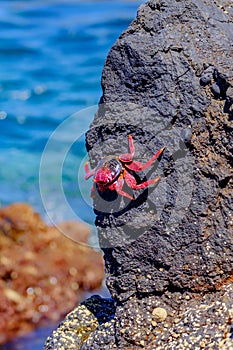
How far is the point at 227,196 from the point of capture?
11.8 ft

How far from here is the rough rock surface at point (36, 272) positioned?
7270 mm

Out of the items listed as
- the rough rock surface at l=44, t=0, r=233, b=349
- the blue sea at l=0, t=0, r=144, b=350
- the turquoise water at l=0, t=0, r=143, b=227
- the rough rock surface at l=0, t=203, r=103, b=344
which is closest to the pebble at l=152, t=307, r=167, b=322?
the rough rock surface at l=44, t=0, r=233, b=349

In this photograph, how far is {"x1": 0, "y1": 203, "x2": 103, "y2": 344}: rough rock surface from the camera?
23.9 ft

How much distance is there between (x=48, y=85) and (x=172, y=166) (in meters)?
12.3

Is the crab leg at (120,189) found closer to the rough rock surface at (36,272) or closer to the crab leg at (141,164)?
the crab leg at (141,164)

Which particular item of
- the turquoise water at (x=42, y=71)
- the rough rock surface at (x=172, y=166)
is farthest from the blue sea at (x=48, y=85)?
the rough rock surface at (x=172, y=166)

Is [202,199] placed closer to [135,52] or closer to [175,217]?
[175,217]

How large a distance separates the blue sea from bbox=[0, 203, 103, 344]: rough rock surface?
1.38m

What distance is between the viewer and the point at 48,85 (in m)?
15.7

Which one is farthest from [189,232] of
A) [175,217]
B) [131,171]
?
[131,171]

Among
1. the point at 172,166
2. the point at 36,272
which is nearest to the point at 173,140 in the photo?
the point at 172,166

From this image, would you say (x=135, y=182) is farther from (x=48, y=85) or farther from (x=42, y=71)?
(x=42, y=71)

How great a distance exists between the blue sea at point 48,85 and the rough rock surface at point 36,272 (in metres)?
1.38

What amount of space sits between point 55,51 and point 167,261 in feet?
45.6
